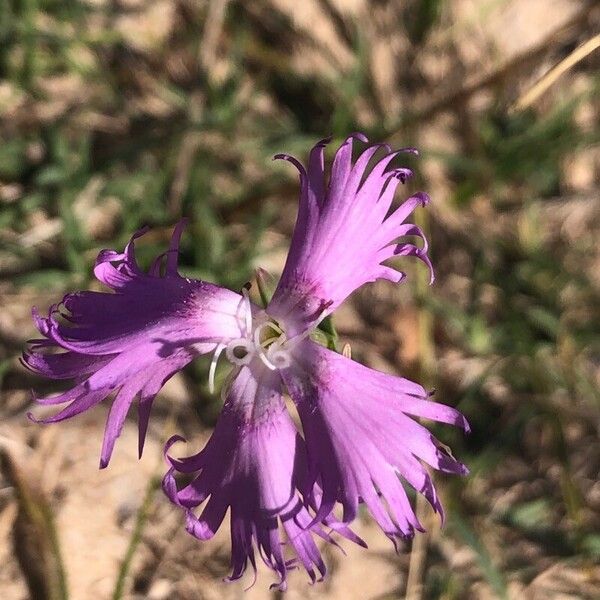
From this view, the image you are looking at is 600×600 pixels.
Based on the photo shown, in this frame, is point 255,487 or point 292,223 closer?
point 255,487

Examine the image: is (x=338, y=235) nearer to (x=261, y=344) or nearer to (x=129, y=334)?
(x=261, y=344)

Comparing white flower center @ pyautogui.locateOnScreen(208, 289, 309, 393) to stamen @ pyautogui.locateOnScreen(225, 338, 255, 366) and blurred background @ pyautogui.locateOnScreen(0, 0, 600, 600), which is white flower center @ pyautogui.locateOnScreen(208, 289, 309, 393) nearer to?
stamen @ pyautogui.locateOnScreen(225, 338, 255, 366)

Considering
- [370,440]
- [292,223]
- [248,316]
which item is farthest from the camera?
[292,223]

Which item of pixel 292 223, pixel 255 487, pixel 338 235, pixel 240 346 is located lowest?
pixel 255 487

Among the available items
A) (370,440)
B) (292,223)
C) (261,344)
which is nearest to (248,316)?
(261,344)

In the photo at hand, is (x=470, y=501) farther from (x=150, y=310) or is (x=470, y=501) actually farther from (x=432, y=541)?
(x=150, y=310)

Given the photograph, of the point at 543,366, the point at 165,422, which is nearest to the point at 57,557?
the point at 165,422

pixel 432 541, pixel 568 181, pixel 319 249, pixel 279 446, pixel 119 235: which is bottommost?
pixel 432 541
